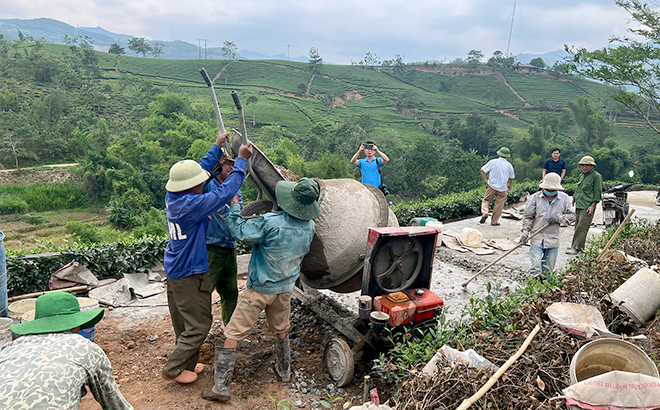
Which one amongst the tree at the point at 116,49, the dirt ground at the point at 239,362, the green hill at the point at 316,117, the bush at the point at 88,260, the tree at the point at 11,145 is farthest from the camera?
the tree at the point at 116,49

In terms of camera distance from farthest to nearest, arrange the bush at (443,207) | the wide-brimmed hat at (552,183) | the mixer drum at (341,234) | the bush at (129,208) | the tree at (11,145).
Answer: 1. the tree at (11,145)
2. the bush at (129,208)
3. the bush at (443,207)
4. the wide-brimmed hat at (552,183)
5. the mixer drum at (341,234)

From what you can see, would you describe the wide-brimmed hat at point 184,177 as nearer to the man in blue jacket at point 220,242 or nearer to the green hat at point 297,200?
the man in blue jacket at point 220,242

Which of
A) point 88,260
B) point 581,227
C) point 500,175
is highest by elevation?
point 500,175

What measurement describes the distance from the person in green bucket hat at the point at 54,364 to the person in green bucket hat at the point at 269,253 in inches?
44.4

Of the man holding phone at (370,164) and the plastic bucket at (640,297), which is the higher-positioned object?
the man holding phone at (370,164)

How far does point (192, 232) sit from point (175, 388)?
1.38m

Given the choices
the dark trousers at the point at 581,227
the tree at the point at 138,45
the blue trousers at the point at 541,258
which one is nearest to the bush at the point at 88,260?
the blue trousers at the point at 541,258

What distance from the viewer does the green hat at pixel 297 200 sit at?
3.61 m

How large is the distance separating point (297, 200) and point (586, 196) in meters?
6.13

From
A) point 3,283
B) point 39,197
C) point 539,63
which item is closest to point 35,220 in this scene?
point 39,197

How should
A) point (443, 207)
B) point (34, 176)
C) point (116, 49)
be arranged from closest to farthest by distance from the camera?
point (443, 207) < point (34, 176) < point (116, 49)

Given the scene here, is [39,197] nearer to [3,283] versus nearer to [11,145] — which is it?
[11,145]

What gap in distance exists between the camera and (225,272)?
429 centimetres

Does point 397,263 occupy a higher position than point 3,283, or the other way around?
point 397,263
